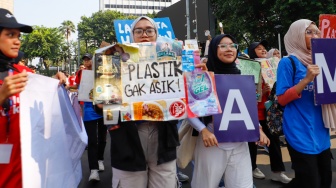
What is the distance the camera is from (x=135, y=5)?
116 m

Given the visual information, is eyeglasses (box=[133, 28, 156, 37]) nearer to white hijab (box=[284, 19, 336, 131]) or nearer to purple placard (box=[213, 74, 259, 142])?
purple placard (box=[213, 74, 259, 142])

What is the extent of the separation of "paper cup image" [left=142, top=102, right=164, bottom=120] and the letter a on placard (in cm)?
53

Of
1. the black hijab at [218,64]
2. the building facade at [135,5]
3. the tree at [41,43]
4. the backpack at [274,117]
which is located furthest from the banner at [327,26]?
the building facade at [135,5]

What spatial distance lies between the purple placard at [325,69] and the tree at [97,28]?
65373 millimetres

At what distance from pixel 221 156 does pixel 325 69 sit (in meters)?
1.11

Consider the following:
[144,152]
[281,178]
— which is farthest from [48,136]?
[281,178]

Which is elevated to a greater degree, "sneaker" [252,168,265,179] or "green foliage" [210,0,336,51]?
"green foliage" [210,0,336,51]

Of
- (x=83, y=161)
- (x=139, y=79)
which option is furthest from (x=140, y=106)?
(x=83, y=161)

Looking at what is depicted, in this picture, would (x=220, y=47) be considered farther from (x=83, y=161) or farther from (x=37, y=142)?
(x=83, y=161)

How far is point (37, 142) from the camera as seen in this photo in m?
1.94

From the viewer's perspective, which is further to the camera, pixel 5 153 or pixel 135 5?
pixel 135 5

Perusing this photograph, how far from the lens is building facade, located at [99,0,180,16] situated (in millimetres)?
112475

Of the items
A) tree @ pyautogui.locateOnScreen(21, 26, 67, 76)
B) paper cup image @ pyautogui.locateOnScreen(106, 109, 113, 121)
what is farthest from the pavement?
tree @ pyautogui.locateOnScreen(21, 26, 67, 76)

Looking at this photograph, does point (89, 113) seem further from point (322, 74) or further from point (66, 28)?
point (66, 28)
